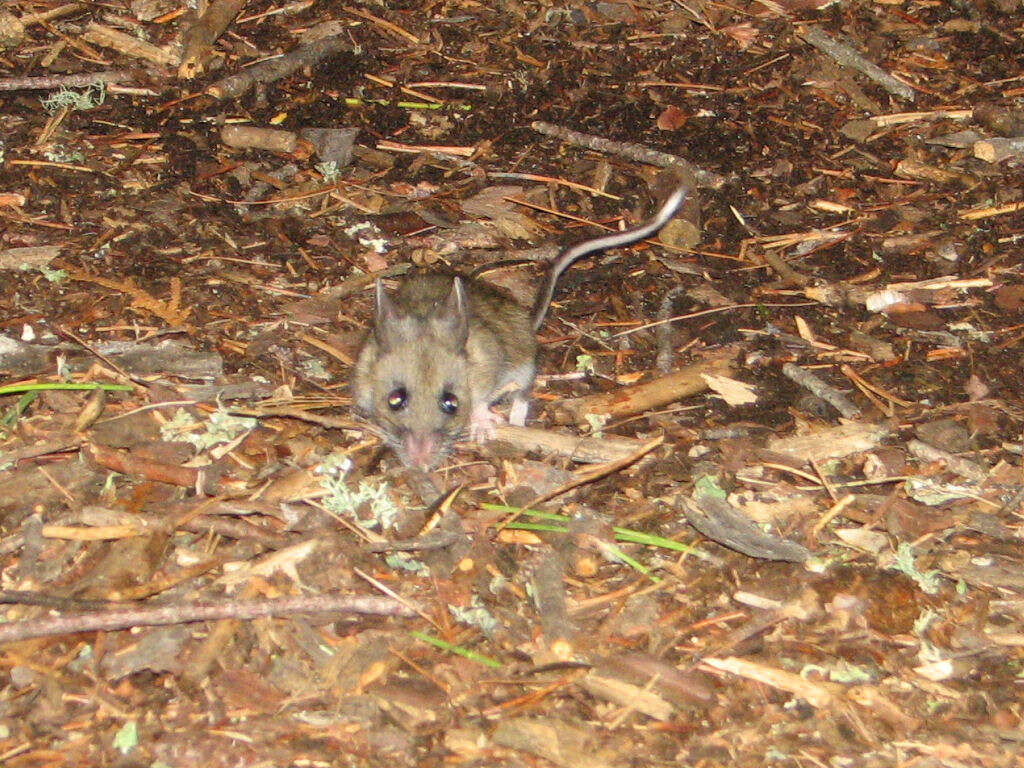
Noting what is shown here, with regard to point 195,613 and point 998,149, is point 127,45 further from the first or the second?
point 998,149

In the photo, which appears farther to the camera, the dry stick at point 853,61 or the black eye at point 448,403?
the dry stick at point 853,61

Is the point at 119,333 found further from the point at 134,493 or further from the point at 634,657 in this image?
the point at 634,657

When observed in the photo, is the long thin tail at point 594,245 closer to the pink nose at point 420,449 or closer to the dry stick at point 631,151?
the dry stick at point 631,151

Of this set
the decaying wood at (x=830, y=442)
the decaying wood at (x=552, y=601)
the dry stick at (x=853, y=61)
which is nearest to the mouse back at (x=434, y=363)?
the decaying wood at (x=552, y=601)

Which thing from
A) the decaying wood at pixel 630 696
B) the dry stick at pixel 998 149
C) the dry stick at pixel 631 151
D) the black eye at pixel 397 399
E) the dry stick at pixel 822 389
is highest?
the dry stick at pixel 998 149

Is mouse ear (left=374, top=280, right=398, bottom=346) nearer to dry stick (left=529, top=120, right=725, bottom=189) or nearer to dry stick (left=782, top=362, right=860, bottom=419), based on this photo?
dry stick (left=782, top=362, right=860, bottom=419)

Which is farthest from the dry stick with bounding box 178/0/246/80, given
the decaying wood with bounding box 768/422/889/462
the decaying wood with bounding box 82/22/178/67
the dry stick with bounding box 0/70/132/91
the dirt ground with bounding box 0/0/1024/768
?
the decaying wood with bounding box 768/422/889/462
